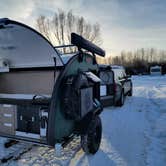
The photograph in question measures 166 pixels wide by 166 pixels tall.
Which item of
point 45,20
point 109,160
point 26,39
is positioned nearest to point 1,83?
point 26,39

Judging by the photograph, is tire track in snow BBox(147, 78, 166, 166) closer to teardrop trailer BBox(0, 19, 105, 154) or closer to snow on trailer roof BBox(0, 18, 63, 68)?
teardrop trailer BBox(0, 19, 105, 154)

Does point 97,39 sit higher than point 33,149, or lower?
higher

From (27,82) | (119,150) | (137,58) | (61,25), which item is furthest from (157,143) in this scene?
(137,58)

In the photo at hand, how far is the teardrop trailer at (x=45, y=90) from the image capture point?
300 centimetres

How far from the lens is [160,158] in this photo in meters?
3.67

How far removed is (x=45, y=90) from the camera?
169 inches

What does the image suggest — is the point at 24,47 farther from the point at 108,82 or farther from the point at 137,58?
the point at 137,58

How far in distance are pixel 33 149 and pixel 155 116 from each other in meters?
4.40

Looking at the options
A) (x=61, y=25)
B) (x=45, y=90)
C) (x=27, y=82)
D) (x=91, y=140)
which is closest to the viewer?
Answer: (x=91, y=140)

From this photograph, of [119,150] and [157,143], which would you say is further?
[157,143]

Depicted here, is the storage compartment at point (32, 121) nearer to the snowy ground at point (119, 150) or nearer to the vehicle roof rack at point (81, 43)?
the snowy ground at point (119, 150)

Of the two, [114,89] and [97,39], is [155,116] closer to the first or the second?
[114,89]

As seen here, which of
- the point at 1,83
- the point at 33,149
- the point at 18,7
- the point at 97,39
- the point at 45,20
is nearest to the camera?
the point at 33,149

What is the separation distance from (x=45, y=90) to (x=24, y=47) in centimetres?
124
